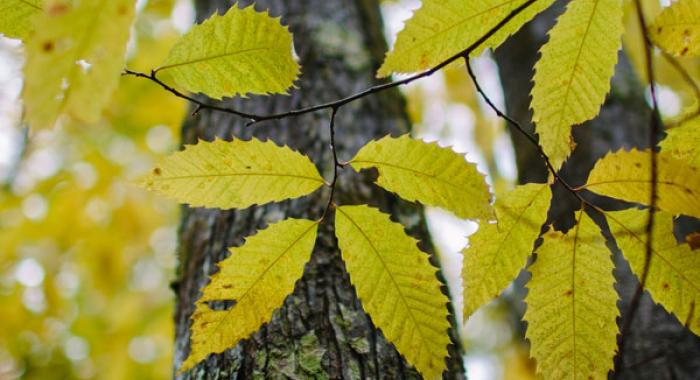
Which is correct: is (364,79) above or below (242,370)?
above

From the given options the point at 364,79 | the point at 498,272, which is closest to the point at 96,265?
the point at 364,79

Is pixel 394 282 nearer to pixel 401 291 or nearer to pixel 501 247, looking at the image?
pixel 401 291

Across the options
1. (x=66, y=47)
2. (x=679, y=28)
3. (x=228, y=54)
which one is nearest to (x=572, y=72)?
(x=679, y=28)

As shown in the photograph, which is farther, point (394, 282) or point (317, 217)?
point (317, 217)

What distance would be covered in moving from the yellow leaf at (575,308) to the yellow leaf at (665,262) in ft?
0.10

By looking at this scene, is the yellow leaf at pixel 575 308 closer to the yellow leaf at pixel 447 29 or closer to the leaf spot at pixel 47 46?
the yellow leaf at pixel 447 29

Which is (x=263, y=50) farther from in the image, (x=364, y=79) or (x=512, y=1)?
(x=364, y=79)

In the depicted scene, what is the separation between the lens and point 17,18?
566 millimetres

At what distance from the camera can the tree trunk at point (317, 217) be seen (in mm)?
768

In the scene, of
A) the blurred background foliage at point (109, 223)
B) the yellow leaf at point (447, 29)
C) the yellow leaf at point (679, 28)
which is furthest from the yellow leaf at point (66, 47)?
the blurred background foliage at point (109, 223)

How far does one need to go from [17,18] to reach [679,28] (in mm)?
713

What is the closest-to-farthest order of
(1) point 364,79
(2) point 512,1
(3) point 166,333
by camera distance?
(2) point 512,1 → (1) point 364,79 → (3) point 166,333

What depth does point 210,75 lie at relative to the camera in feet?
2.03

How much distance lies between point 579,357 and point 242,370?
442 mm
